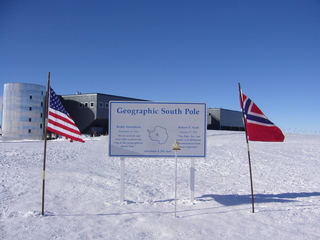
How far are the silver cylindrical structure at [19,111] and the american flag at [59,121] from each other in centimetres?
3728

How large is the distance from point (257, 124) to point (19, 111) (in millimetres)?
40317

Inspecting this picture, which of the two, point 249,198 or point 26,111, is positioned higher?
point 26,111

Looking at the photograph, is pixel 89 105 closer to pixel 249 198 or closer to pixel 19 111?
pixel 19 111

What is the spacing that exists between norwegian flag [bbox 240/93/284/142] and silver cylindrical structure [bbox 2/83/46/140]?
1563 inches

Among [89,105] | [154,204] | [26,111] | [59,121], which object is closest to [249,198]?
[154,204]

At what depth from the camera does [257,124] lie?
7.10 m

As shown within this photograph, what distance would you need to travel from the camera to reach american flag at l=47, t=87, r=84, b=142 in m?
6.97

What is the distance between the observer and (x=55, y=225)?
18.7 feet

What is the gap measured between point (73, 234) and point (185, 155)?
3613 mm

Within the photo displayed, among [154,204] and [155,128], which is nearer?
[154,204]

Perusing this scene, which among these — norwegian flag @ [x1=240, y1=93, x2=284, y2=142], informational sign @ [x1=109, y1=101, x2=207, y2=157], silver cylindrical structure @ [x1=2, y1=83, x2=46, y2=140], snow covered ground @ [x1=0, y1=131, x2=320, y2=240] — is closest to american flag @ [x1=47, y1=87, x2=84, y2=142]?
informational sign @ [x1=109, y1=101, x2=207, y2=157]

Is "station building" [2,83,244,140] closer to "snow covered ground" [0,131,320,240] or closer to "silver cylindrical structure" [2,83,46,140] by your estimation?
"silver cylindrical structure" [2,83,46,140]

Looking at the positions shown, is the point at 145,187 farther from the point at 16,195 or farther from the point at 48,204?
the point at 16,195

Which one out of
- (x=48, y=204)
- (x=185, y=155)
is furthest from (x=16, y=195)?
(x=185, y=155)
